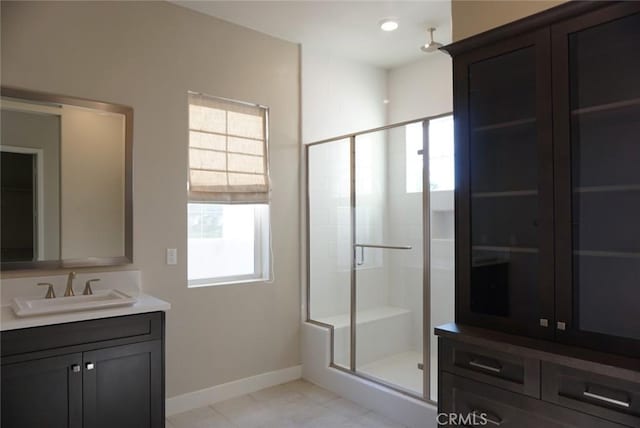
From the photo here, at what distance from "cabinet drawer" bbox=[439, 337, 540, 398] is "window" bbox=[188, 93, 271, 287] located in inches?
77.2

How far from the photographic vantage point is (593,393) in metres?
1.53

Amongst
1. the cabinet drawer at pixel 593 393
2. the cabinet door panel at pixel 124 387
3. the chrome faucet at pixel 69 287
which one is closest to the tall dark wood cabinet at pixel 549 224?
the cabinet drawer at pixel 593 393

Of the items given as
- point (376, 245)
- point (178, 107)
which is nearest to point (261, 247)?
point (376, 245)

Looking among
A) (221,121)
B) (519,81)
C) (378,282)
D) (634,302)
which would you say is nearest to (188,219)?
(221,121)

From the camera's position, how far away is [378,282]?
389 centimetres

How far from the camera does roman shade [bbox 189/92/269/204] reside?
323cm

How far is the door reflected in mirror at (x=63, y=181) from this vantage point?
249cm

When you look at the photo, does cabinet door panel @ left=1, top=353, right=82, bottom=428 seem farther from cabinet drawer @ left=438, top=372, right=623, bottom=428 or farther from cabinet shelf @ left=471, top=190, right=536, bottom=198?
cabinet shelf @ left=471, top=190, right=536, bottom=198

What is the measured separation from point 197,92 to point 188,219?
95cm

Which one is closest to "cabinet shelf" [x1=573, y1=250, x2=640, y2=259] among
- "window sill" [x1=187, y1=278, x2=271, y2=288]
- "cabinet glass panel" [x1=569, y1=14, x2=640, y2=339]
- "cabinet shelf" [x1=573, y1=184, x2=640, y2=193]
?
"cabinet glass panel" [x1=569, y1=14, x2=640, y2=339]

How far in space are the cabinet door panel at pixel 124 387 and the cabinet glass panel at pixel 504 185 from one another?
177 centimetres

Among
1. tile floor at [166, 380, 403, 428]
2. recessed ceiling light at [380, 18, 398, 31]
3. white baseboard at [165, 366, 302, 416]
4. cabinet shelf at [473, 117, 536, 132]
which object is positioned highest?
recessed ceiling light at [380, 18, 398, 31]

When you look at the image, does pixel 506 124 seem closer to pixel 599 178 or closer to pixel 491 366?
pixel 599 178

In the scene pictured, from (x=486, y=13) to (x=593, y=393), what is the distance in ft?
5.78
